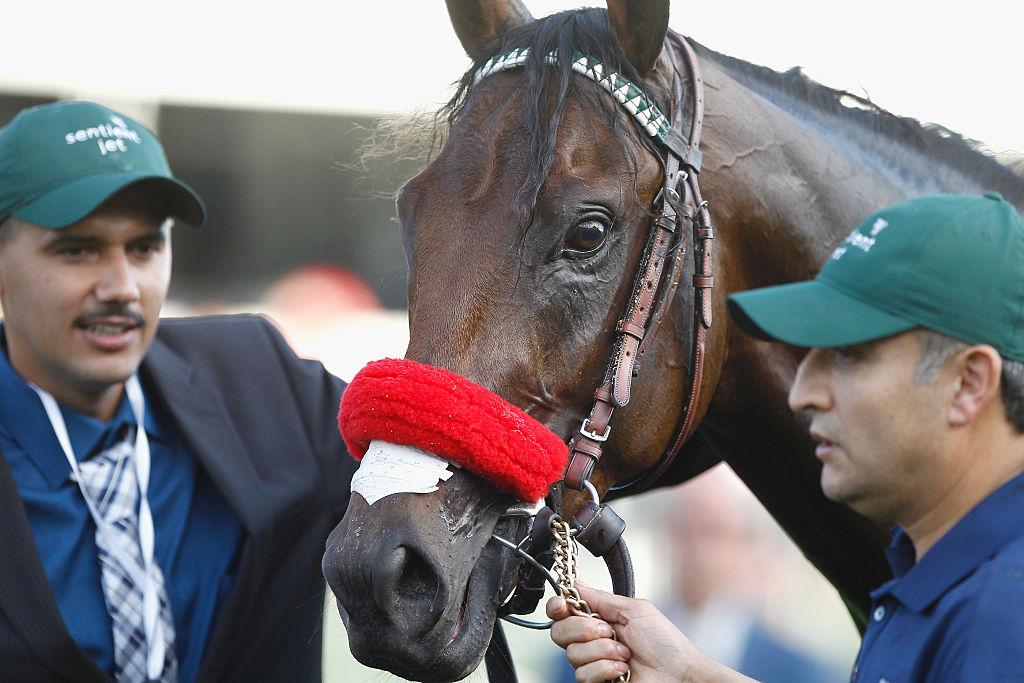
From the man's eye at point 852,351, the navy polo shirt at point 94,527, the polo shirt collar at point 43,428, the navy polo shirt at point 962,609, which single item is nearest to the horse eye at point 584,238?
the man's eye at point 852,351

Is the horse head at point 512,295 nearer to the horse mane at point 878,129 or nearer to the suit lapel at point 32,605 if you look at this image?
the horse mane at point 878,129

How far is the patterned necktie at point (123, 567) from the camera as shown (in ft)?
7.97

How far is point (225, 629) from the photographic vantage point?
8.21ft

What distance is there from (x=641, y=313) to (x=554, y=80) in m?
0.53

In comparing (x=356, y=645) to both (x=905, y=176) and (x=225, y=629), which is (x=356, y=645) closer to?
(x=225, y=629)

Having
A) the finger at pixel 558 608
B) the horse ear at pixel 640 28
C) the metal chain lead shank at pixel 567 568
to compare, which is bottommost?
the finger at pixel 558 608

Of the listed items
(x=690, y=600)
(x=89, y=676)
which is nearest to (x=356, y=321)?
(x=690, y=600)

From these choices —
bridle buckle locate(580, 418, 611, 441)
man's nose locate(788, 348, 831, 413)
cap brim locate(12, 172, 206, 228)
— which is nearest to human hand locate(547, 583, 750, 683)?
bridle buckle locate(580, 418, 611, 441)

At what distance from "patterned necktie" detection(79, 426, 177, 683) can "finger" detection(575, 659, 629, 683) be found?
1.05 metres

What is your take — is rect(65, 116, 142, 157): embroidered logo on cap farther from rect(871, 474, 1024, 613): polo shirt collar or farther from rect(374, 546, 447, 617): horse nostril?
rect(871, 474, 1024, 613): polo shirt collar

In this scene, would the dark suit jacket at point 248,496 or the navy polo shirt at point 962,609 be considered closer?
the navy polo shirt at point 962,609

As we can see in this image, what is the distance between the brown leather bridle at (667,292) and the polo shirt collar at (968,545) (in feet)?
2.29

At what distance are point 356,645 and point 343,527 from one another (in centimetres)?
20

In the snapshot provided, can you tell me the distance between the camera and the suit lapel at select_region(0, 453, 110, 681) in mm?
2293
